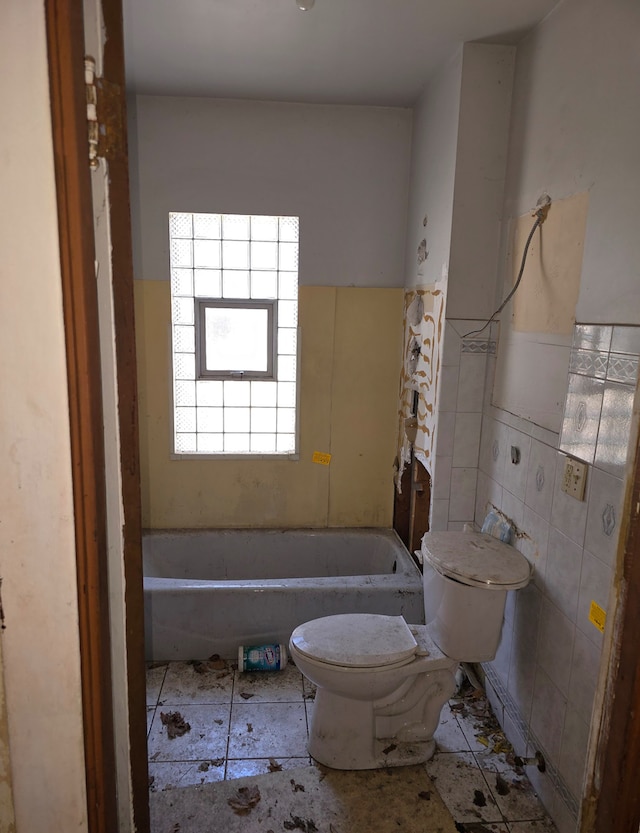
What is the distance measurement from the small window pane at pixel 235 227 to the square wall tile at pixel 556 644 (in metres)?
2.53

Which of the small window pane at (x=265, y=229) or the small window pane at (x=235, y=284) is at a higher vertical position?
the small window pane at (x=265, y=229)

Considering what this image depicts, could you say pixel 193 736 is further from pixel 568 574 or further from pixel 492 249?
pixel 492 249

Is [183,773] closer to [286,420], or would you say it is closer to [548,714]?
[548,714]

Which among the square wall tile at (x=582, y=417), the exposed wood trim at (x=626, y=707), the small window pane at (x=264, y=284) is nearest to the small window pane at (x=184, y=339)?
the small window pane at (x=264, y=284)

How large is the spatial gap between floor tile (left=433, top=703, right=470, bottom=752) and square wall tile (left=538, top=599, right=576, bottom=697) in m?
0.53

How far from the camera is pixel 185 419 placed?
11.5 ft

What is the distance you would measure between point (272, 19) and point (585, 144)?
4.45ft

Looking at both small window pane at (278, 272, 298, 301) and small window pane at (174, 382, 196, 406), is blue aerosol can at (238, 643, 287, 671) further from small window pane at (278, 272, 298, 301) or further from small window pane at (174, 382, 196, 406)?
small window pane at (278, 272, 298, 301)

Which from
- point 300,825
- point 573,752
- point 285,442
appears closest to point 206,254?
point 285,442

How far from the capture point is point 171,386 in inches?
134

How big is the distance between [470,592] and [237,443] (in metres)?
1.94

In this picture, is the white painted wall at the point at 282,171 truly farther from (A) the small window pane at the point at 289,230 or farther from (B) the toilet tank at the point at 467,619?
(B) the toilet tank at the point at 467,619

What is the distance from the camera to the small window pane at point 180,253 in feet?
10.9

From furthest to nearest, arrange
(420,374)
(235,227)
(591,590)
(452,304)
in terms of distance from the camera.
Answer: (235,227), (420,374), (452,304), (591,590)
